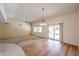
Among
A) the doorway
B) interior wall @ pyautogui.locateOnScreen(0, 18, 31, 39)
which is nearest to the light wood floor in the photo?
the doorway

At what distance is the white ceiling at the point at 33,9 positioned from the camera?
190 cm

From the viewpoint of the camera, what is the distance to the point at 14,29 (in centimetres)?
207

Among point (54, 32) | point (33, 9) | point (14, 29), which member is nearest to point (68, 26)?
point (54, 32)

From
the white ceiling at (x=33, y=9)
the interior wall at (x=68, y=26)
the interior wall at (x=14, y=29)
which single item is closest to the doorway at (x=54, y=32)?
the interior wall at (x=68, y=26)

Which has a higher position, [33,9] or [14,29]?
[33,9]

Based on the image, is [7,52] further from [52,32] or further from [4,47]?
[52,32]

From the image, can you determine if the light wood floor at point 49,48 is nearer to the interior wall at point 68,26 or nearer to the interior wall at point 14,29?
the interior wall at point 68,26

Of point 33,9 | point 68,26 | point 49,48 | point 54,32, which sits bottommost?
point 49,48

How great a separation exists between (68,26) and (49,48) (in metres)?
0.59

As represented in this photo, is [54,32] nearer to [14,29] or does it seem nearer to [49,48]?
[49,48]

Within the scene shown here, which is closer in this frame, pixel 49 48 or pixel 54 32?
pixel 49 48

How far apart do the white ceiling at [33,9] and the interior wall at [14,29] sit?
0.11 metres

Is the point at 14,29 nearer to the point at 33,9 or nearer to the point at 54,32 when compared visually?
the point at 33,9

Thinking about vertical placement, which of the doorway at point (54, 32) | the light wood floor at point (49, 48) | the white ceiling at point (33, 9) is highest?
the white ceiling at point (33, 9)
